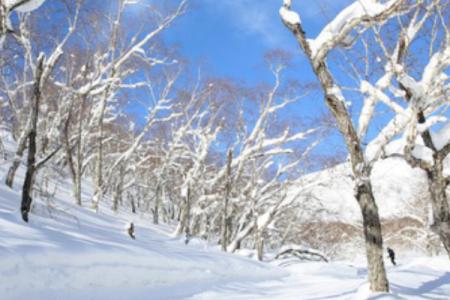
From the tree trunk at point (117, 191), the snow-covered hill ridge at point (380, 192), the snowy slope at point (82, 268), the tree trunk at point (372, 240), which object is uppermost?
the snow-covered hill ridge at point (380, 192)

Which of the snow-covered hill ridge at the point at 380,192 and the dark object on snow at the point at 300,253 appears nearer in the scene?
the dark object on snow at the point at 300,253

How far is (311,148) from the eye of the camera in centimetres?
2562

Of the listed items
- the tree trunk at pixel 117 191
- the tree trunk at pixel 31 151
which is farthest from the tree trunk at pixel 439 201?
the tree trunk at pixel 117 191

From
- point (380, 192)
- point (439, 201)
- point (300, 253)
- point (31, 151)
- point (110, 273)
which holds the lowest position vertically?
point (110, 273)

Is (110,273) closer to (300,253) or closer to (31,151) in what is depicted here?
(31,151)

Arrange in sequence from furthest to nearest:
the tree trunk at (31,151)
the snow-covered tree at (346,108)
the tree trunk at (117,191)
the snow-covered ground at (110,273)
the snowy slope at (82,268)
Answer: the tree trunk at (117,191)
the tree trunk at (31,151)
the snow-covered tree at (346,108)
the snow-covered ground at (110,273)
the snowy slope at (82,268)

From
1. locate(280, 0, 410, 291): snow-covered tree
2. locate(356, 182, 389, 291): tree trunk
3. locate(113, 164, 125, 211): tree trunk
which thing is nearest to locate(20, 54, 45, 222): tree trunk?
locate(280, 0, 410, 291): snow-covered tree

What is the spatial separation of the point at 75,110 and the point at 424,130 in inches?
858

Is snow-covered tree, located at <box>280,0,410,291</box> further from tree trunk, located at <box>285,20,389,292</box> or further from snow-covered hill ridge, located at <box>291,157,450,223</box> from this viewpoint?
snow-covered hill ridge, located at <box>291,157,450,223</box>

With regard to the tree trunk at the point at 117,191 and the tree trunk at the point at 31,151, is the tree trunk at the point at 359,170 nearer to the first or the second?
the tree trunk at the point at 31,151

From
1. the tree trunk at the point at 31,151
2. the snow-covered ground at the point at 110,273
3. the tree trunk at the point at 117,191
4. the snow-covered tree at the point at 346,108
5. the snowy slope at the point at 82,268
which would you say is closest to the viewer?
the snowy slope at the point at 82,268

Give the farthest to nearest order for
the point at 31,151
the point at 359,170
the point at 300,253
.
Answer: the point at 300,253 < the point at 31,151 < the point at 359,170

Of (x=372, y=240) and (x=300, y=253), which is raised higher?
(x=300, y=253)

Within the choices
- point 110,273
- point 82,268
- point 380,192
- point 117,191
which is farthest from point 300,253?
point 82,268
